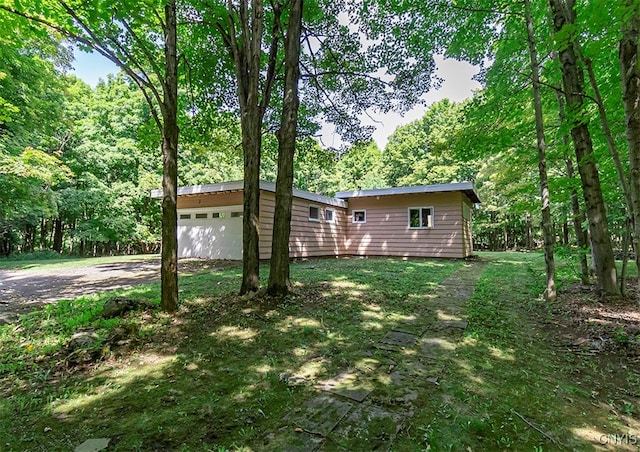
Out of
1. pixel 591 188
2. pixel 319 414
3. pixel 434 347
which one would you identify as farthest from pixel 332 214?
pixel 319 414

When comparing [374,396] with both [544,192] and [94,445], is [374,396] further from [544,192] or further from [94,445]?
[544,192]

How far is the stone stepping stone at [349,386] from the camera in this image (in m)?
2.08

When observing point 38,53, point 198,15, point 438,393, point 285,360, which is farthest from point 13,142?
point 438,393

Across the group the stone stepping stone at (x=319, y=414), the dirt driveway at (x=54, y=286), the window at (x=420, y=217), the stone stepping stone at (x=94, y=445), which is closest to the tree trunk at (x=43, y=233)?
the dirt driveway at (x=54, y=286)

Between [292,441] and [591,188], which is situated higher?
[591,188]

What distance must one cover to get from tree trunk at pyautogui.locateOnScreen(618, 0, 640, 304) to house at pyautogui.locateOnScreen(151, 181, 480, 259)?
797 cm

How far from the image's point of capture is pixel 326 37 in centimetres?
742

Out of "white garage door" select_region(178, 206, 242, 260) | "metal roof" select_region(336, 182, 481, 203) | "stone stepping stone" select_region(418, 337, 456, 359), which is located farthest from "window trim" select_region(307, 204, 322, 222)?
"stone stepping stone" select_region(418, 337, 456, 359)

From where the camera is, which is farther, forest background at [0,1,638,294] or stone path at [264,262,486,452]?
forest background at [0,1,638,294]

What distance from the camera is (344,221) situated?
45.9 feet

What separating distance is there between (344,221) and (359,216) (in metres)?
0.73

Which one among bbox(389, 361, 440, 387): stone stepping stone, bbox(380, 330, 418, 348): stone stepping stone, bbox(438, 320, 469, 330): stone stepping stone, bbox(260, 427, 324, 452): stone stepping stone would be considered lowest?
bbox(389, 361, 440, 387): stone stepping stone

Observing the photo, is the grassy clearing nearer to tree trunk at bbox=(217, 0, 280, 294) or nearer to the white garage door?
the white garage door

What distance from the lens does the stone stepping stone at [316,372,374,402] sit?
208 cm
